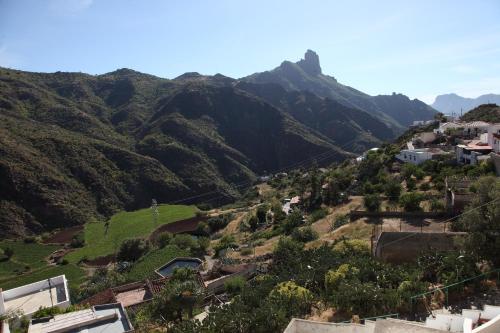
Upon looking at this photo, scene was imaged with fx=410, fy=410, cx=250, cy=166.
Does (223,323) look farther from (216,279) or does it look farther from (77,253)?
(77,253)

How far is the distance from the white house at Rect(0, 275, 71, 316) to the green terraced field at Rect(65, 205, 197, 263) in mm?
20206

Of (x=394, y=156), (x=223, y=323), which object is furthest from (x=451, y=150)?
(x=223, y=323)

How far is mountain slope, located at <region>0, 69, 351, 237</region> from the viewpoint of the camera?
187 ft

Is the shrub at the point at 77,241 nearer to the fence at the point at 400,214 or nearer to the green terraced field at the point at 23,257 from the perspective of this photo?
the green terraced field at the point at 23,257

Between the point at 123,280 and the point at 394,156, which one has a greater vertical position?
the point at 394,156

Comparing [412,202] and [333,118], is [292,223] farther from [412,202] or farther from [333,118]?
[333,118]

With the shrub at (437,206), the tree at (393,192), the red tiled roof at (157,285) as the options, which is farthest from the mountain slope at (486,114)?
the red tiled roof at (157,285)

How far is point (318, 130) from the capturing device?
448 feet

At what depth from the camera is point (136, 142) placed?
91062mm

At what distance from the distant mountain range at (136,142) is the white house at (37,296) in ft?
100

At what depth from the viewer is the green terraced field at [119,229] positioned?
1800 inches

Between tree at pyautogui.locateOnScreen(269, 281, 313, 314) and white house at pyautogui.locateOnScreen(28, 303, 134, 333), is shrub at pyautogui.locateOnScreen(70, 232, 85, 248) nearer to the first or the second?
white house at pyautogui.locateOnScreen(28, 303, 134, 333)

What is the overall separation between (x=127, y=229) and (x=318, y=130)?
95.2 meters

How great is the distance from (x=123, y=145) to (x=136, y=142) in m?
5.65
